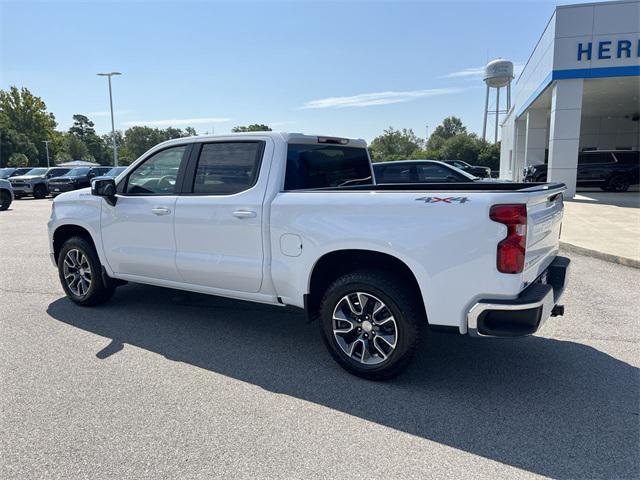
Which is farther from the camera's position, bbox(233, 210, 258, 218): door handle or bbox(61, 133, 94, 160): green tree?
→ bbox(61, 133, 94, 160): green tree

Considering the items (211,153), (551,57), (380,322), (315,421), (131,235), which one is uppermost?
(551,57)

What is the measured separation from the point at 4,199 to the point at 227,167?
18009 mm

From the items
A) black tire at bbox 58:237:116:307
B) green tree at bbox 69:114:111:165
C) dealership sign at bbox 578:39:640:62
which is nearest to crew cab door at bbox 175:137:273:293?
black tire at bbox 58:237:116:307

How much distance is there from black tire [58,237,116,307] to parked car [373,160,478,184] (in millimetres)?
7635

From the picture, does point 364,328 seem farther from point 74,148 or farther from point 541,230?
point 74,148

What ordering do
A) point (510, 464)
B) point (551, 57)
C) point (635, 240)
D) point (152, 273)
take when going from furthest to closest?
point (551, 57) < point (635, 240) < point (152, 273) < point (510, 464)

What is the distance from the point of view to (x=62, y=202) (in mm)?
5664

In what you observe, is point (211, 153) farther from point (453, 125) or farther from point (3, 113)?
point (453, 125)

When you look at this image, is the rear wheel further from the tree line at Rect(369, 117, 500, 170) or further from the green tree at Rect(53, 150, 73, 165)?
the green tree at Rect(53, 150, 73, 165)

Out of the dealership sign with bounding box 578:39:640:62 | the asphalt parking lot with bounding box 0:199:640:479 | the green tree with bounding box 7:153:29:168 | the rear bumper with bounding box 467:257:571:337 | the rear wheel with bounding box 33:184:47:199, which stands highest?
the dealership sign with bounding box 578:39:640:62

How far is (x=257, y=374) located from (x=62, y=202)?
348cm

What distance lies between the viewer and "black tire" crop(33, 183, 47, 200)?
25359 millimetres

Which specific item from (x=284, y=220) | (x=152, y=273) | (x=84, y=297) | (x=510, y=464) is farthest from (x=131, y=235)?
(x=510, y=464)

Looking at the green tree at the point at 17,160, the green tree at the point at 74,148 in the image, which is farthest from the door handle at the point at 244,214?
the green tree at the point at 74,148
